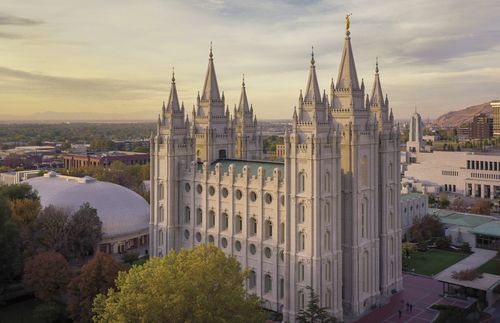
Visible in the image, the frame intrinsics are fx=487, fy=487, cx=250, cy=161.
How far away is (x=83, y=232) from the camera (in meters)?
63.0

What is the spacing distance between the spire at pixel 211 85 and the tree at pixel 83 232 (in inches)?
858

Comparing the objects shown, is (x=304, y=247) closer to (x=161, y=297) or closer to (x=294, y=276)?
(x=294, y=276)

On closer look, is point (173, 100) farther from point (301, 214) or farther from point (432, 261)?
point (432, 261)

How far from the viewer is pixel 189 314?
35250 millimetres

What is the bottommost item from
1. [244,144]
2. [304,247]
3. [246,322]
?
[246,322]

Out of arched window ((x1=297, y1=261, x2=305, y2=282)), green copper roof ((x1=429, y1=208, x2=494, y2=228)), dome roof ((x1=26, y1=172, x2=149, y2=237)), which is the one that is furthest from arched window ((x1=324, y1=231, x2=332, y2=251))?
green copper roof ((x1=429, y1=208, x2=494, y2=228))

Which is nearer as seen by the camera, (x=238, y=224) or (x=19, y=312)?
(x=19, y=312)

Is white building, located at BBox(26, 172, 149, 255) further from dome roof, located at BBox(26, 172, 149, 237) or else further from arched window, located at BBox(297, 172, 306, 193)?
arched window, located at BBox(297, 172, 306, 193)

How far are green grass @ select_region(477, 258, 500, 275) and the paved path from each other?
84cm

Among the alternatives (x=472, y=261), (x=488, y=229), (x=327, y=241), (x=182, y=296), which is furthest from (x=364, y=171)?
(x=488, y=229)

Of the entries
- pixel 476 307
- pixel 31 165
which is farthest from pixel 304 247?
pixel 31 165

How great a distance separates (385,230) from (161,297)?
97.8 ft

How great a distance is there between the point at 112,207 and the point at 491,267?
182 feet

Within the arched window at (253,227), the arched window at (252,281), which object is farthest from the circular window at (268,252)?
the arched window at (252,281)
